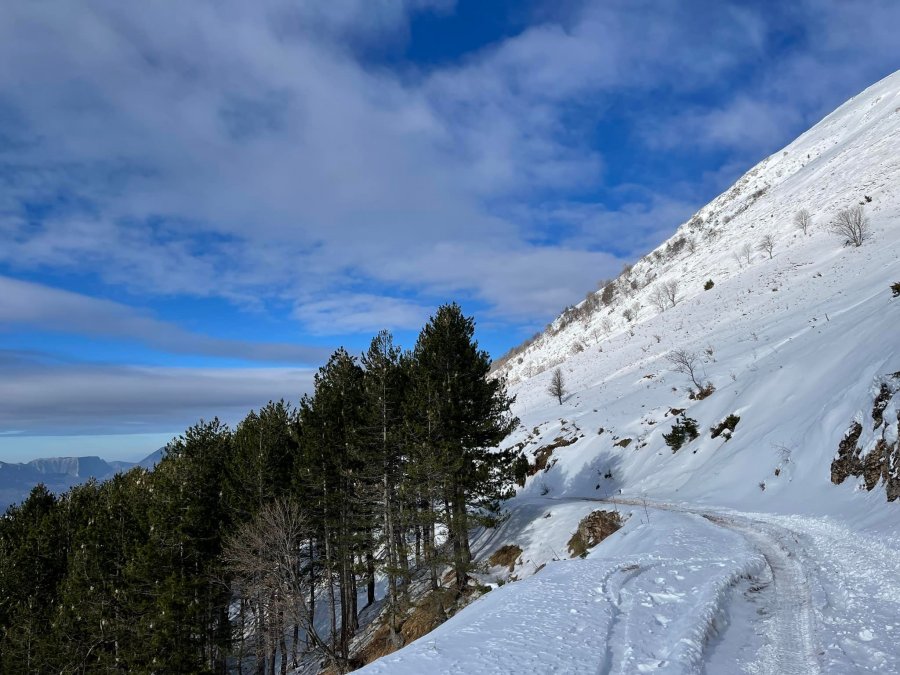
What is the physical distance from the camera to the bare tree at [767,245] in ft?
213

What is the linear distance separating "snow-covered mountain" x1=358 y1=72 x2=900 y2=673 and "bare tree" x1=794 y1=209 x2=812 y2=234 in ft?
6.06

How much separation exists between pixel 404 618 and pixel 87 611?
18.8m

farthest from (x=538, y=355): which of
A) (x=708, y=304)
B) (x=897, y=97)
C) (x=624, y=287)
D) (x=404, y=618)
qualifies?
(x=404, y=618)

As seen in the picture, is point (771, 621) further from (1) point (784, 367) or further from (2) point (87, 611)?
(2) point (87, 611)

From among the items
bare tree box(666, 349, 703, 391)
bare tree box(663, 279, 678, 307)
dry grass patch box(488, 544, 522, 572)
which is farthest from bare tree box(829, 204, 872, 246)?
dry grass patch box(488, 544, 522, 572)

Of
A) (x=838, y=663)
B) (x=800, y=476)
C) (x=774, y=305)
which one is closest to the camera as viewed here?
(x=838, y=663)

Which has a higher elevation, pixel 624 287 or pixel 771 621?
pixel 624 287

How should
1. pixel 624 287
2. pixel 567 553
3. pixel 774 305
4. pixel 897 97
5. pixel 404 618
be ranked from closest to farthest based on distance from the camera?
1. pixel 567 553
2. pixel 404 618
3. pixel 774 305
4. pixel 897 97
5. pixel 624 287

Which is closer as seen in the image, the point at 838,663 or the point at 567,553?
the point at 838,663

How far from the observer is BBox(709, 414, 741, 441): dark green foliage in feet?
86.4

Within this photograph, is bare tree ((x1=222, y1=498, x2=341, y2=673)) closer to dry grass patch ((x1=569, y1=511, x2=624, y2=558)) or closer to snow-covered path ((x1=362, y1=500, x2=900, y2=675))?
dry grass patch ((x1=569, y1=511, x2=624, y2=558))

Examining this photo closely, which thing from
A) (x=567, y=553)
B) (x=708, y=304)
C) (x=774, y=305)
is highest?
(x=708, y=304)

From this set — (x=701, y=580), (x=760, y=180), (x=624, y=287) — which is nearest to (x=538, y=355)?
(x=624, y=287)

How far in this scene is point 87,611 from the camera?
2750 cm
